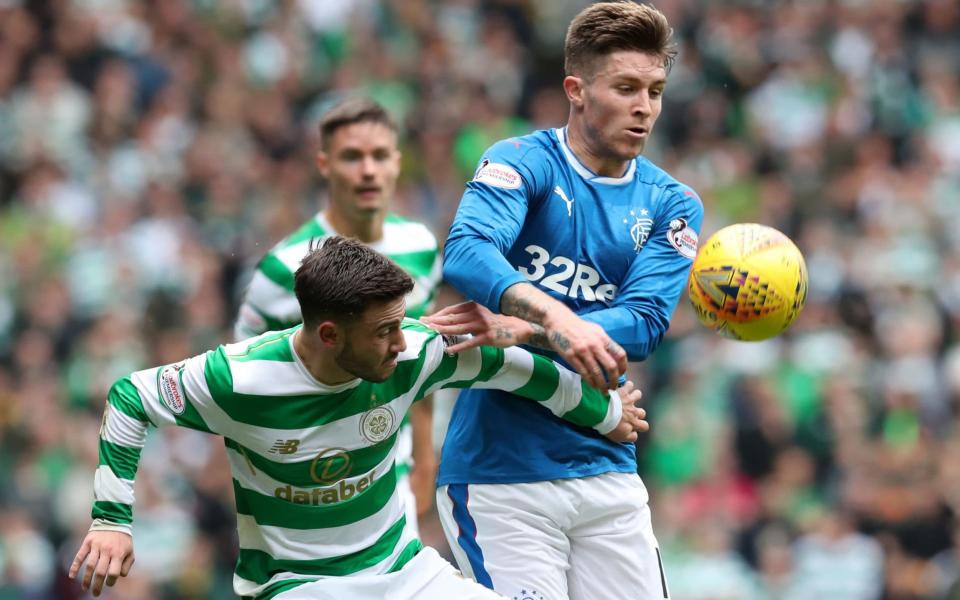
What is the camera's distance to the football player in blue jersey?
5.04m

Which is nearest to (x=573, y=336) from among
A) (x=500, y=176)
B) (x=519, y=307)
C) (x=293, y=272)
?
(x=519, y=307)

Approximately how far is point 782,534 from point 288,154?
6076 mm

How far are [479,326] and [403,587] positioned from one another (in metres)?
0.90

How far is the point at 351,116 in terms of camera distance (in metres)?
7.39

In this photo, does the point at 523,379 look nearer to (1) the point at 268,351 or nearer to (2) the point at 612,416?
(2) the point at 612,416

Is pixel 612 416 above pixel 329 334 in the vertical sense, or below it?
below

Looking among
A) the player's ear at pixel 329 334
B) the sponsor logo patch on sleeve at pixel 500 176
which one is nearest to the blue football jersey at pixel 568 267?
the sponsor logo patch on sleeve at pixel 500 176

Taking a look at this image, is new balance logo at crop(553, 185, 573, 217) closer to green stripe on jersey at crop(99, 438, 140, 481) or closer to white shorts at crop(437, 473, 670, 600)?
white shorts at crop(437, 473, 670, 600)

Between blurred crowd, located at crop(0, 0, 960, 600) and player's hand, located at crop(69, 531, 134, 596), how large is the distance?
545 centimetres

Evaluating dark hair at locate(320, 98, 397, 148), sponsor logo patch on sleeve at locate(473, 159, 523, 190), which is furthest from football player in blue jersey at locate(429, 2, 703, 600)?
dark hair at locate(320, 98, 397, 148)

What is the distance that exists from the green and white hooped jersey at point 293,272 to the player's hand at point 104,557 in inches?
89.6

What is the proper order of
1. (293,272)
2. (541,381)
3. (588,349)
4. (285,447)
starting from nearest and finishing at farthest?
(588,349) < (285,447) < (541,381) < (293,272)

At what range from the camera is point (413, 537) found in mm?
5188

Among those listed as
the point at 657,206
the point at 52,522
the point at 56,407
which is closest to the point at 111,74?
the point at 56,407
